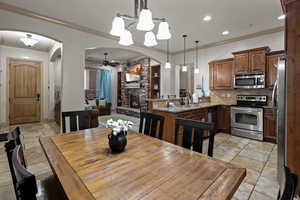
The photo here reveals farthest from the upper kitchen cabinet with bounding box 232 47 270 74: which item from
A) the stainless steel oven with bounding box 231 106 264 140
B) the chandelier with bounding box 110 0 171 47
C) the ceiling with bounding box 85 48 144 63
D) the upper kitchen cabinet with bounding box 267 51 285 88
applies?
the chandelier with bounding box 110 0 171 47

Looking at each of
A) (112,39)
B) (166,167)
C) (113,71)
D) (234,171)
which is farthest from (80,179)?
(113,71)

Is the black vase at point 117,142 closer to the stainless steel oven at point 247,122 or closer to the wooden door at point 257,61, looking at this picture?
the stainless steel oven at point 247,122

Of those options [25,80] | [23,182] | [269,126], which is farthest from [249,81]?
[25,80]

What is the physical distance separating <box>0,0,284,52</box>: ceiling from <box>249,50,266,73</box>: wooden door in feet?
2.15

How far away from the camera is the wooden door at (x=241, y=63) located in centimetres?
427

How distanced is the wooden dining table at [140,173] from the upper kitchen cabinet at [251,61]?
12.9 ft

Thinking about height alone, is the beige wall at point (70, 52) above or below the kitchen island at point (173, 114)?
above

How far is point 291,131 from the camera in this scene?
6.27ft

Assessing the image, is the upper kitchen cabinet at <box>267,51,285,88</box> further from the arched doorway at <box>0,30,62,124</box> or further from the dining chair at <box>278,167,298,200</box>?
the arched doorway at <box>0,30,62,124</box>

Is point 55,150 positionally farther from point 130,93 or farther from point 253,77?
point 130,93

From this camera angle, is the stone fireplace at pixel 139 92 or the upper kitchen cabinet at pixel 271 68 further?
the stone fireplace at pixel 139 92

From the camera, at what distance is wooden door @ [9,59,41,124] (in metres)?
5.55

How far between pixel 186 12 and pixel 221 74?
8.36ft

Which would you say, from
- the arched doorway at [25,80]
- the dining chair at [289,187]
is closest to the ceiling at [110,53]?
the arched doorway at [25,80]
